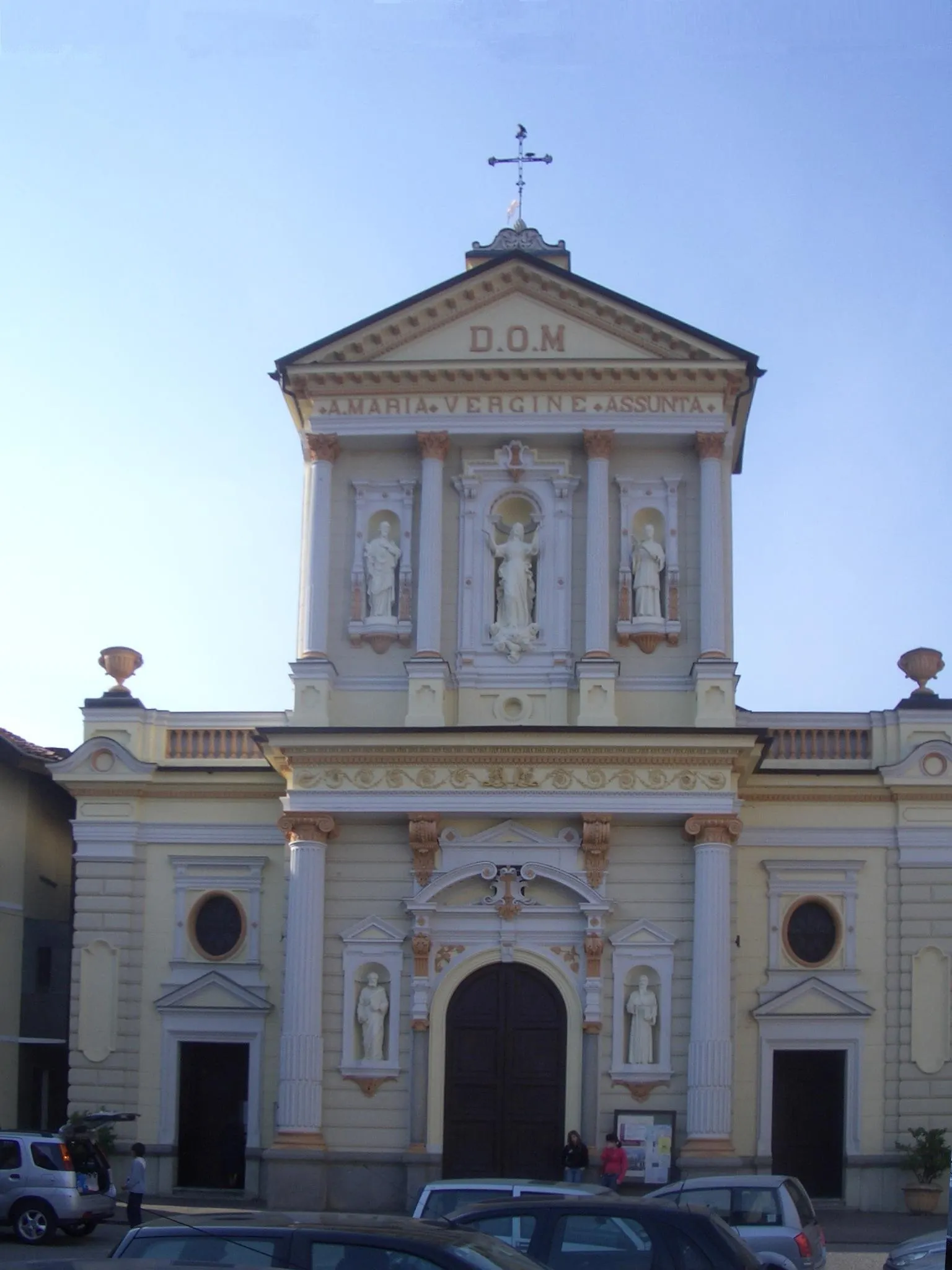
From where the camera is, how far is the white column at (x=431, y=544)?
111 ft

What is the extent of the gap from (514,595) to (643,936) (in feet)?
21.2

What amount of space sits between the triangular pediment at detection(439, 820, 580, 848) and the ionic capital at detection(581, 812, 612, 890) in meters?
0.35

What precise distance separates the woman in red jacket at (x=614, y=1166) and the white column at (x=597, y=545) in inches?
329

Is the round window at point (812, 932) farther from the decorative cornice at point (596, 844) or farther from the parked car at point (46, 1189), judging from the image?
the parked car at point (46, 1189)

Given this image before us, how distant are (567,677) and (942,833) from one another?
24.4ft

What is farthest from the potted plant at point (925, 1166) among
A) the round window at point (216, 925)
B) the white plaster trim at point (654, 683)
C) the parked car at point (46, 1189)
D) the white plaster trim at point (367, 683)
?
the parked car at point (46, 1189)


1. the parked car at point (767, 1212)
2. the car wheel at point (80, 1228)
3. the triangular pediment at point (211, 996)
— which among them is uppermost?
the triangular pediment at point (211, 996)

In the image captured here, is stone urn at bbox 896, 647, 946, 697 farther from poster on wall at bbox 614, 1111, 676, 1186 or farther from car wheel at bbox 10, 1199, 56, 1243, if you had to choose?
car wheel at bbox 10, 1199, 56, 1243

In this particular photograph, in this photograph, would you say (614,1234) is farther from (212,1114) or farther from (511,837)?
(212,1114)

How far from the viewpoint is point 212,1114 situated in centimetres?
3469

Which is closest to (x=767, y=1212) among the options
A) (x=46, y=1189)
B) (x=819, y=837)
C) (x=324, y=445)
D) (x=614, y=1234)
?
(x=614, y=1234)

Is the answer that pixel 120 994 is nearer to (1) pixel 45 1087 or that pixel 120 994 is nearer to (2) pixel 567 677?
(1) pixel 45 1087

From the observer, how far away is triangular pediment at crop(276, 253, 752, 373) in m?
34.3

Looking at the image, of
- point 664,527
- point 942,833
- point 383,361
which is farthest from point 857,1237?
point 383,361
